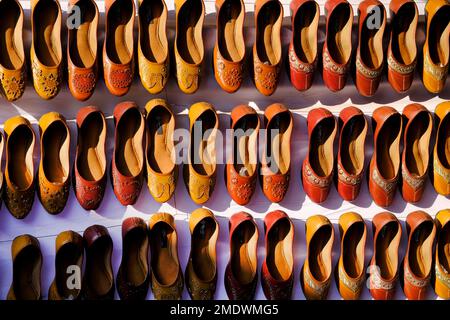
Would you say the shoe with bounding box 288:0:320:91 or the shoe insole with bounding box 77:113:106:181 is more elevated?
the shoe with bounding box 288:0:320:91

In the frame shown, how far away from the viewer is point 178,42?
8.87ft

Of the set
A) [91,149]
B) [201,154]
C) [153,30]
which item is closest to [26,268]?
[91,149]

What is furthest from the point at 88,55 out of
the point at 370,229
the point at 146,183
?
the point at 370,229

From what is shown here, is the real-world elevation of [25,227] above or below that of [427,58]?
below

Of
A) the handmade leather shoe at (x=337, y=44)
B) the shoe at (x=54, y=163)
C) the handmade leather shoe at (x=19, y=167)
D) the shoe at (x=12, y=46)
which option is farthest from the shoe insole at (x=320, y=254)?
the shoe at (x=12, y=46)

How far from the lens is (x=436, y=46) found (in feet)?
9.36

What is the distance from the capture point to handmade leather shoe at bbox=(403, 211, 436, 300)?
9.08ft

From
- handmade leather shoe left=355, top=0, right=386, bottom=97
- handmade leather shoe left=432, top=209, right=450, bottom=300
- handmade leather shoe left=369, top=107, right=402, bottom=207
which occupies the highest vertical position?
handmade leather shoe left=355, top=0, right=386, bottom=97

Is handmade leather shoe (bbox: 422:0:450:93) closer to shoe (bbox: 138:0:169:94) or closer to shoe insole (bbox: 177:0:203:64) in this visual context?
shoe insole (bbox: 177:0:203:64)

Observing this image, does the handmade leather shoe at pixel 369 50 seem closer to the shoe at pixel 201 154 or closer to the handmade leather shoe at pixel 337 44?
the handmade leather shoe at pixel 337 44

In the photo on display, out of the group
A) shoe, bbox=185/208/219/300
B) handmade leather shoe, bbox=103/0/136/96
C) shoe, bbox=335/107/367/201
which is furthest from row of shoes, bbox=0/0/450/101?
shoe, bbox=185/208/219/300

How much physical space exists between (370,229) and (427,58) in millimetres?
620

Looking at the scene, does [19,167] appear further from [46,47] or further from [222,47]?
[222,47]

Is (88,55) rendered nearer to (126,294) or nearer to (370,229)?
(126,294)
